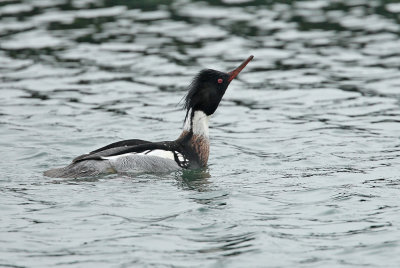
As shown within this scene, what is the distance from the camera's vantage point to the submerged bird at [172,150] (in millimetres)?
12391

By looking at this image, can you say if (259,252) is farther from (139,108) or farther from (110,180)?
(139,108)

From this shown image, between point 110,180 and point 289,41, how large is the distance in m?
9.48

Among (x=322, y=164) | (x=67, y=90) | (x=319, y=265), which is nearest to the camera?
(x=319, y=265)

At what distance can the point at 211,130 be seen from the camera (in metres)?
15.8

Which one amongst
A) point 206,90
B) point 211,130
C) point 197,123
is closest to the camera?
point 206,90

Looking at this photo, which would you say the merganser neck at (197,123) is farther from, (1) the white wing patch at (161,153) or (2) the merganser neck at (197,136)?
(1) the white wing patch at (161,153)

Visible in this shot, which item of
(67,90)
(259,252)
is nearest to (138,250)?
(259,252)

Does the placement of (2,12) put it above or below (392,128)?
above

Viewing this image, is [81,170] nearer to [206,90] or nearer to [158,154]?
[158,154]

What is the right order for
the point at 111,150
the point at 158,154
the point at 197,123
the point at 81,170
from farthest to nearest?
the point at 197,123 → the point at 158,154 → the point at 111,150 → the point at 81,170

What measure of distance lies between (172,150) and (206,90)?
3.52 ft

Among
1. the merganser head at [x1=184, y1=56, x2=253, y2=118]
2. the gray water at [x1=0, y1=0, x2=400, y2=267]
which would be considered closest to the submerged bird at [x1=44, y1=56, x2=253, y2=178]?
the merganser head at [x1=184, y1=56, x2=253, y2=118]

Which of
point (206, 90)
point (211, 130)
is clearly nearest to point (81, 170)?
point (206, 90)

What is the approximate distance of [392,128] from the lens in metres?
15.1
